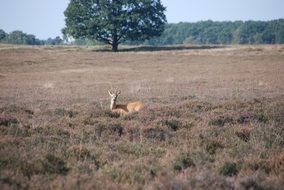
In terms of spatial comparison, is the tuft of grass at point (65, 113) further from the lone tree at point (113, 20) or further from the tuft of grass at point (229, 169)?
the lone tree at point (113, 20)

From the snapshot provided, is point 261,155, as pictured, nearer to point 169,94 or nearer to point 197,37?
point 169,94

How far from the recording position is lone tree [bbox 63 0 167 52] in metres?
74.2

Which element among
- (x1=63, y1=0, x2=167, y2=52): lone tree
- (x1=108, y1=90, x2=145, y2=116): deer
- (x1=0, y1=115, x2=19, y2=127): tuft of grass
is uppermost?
(x1=63, y1=0, x2=167, y2=52): lone tree

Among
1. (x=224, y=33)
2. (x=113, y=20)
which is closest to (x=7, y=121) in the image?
(x=113, y=20)

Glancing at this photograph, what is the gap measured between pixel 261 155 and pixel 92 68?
3490 centimetres

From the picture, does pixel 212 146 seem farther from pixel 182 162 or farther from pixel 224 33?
pixel 224 33

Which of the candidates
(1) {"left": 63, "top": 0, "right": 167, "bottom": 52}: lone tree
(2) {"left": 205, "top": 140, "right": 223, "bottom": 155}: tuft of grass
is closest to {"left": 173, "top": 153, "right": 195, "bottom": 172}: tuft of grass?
(2) {"left": 205, "top": 140, "right": 223, "bottom": 155}: tuft of grass

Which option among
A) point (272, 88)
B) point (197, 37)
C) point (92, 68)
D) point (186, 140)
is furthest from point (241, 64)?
point (197, 37)

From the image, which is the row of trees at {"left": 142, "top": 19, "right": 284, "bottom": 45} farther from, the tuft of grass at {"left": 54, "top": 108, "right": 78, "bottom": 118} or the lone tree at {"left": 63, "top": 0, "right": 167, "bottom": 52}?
the tuft of grass at {"left": 54, "top": 108, "right": 78, "bottom": 118}

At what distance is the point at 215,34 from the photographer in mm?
177625

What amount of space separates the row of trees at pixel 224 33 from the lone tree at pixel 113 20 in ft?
256

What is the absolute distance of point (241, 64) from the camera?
4500 cm

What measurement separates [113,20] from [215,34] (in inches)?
4311

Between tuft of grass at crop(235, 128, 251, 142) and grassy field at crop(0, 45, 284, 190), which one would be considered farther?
tuft of grass at crop(235, 128, 251, 142)
